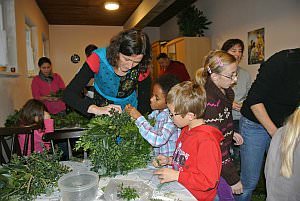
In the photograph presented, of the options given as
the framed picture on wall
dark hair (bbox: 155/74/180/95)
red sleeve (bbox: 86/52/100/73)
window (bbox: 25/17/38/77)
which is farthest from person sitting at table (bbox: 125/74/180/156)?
window (bbox: 25/17/38/77)

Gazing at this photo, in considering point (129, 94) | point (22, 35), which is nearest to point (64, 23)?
point (22, 35)

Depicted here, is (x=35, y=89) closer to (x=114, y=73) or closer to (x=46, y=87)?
(x=46, y=87)

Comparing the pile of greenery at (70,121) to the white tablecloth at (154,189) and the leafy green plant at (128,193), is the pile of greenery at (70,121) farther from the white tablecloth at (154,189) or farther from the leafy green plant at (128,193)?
the leafy green plant at (128,193)

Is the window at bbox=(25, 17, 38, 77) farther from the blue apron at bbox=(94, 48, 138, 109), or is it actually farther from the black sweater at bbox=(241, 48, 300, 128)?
the black sweater at bbox=(241, 48, 300, 128)

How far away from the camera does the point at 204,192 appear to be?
1.22 metres

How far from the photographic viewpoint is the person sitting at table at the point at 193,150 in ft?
3.81

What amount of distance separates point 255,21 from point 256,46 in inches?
13.4

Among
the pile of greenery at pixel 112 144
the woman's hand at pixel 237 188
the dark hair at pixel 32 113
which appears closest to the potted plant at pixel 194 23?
the dark hair at pixel 32 113

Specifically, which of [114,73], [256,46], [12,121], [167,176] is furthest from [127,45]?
[256,46]

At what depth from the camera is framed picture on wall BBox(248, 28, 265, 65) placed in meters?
3.71

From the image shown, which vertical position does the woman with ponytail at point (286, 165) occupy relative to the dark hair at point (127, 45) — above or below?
below

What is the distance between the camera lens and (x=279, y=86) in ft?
5.74

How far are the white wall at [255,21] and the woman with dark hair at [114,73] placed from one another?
219cm

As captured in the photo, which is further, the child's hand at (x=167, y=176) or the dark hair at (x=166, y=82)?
the dark hair at (x=166, y=82)
